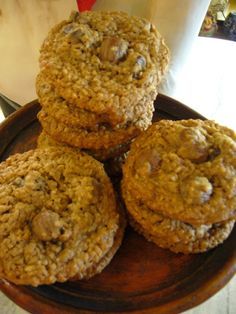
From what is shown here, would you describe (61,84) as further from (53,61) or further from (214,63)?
(214,63)

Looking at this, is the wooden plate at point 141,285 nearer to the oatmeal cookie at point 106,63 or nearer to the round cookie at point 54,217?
the round cookie at point 54,217

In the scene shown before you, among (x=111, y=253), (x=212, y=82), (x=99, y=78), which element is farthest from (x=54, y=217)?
(x=212, y=82)

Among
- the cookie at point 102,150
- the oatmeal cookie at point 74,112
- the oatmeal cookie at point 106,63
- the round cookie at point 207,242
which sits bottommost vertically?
the round cookie at point 207,242

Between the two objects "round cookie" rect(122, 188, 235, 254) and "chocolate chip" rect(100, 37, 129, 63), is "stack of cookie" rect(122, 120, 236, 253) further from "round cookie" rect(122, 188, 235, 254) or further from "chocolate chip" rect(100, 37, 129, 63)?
"chocolate chip" rect(100, 37, 129, 63)

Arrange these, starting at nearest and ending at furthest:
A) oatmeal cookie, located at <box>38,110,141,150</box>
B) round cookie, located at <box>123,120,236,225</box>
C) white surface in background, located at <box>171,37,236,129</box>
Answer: round cookie, located at <box>123,120,236,225</box>
oatmeal cookie, located at <box>38,110,141,150</box>
white surface in background, located at <box>171,37,236,129</box>

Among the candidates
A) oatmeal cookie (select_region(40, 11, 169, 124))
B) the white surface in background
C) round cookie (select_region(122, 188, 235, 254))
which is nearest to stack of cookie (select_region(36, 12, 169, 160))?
oatmeal cookie (select_region(40, 11, 169, 124))

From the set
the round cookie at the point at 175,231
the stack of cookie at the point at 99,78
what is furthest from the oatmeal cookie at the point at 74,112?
the round cookie at the point at 175,231

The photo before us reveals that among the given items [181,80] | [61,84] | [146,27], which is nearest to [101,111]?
[61,84]
